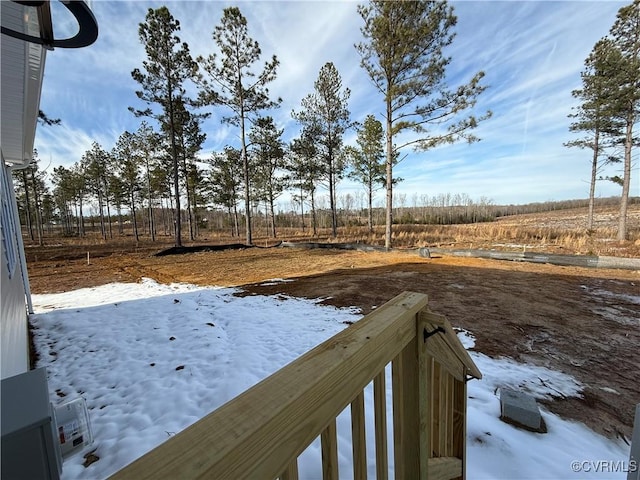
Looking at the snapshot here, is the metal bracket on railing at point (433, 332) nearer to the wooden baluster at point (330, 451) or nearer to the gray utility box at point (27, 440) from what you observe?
the wooden baluster at point (330, 451)

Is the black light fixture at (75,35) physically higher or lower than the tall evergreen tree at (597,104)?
lower

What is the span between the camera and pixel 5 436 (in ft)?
1.59

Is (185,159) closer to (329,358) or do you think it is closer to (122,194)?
(122,194)

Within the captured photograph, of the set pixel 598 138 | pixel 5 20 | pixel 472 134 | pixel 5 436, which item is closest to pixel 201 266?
pixel 5 20

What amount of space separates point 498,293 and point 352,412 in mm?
5797

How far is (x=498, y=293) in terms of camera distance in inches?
208

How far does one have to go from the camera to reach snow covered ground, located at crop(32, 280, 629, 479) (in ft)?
5.67

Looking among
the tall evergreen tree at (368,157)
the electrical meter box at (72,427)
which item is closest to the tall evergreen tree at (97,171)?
the tall evergreen tree at (368,157)

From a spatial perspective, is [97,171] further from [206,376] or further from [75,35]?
[75,35]

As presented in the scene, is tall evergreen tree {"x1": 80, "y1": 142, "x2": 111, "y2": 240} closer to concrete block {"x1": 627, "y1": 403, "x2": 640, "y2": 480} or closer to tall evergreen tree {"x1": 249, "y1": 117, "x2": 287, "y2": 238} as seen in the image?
tall evergreen tree {"x1": 249, "y1": 117, "x2": 287, "y2": 238}

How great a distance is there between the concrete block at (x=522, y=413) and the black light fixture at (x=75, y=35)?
10.6 ft

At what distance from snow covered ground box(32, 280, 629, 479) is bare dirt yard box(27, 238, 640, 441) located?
0.98 ft

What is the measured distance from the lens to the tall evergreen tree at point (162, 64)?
1127 cm

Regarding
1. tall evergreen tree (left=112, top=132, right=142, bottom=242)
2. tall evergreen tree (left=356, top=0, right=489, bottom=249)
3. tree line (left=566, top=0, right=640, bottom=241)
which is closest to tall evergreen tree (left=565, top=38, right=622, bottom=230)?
tree line (left=566, top=0, right=640, bottom=241)
